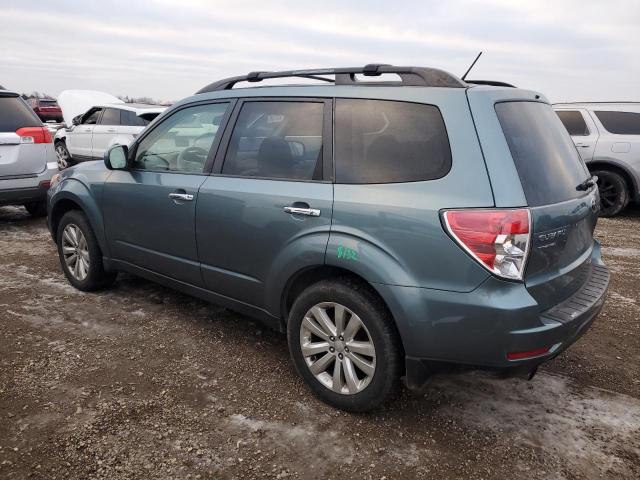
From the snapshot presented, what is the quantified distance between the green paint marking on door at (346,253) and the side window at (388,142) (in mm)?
358

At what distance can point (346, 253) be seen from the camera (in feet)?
8.30

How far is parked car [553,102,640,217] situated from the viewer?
8.02m

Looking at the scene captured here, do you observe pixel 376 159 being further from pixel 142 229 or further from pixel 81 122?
pixel 81 122

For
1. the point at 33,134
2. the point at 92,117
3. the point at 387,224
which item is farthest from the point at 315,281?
the point at 92,117

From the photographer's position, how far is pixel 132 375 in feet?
10.1

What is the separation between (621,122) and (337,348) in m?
7.63

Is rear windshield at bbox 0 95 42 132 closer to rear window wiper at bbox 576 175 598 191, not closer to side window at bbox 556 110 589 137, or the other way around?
rear window wiper at bbox 576 175 598 191

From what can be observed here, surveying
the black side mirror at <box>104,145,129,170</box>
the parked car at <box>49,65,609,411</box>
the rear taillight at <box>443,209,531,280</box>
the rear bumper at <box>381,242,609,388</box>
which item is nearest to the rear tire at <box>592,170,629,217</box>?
the parked car at <box>49,65,609,411</box>

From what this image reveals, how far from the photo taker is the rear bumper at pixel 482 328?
219 cm

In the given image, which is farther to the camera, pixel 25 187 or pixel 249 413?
pixel 25 187

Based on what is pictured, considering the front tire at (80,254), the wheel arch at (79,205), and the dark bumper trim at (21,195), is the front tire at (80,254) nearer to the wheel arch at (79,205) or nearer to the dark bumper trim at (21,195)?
the wheel arch at (79,205)

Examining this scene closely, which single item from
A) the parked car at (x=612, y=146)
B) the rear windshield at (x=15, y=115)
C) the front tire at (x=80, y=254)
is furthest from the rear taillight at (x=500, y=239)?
the parked car at (x=612, y=146)

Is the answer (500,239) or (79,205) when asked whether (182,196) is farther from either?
(500,239)

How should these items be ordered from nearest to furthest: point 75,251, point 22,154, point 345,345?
point 345,345
point 75,251
point 22,154
